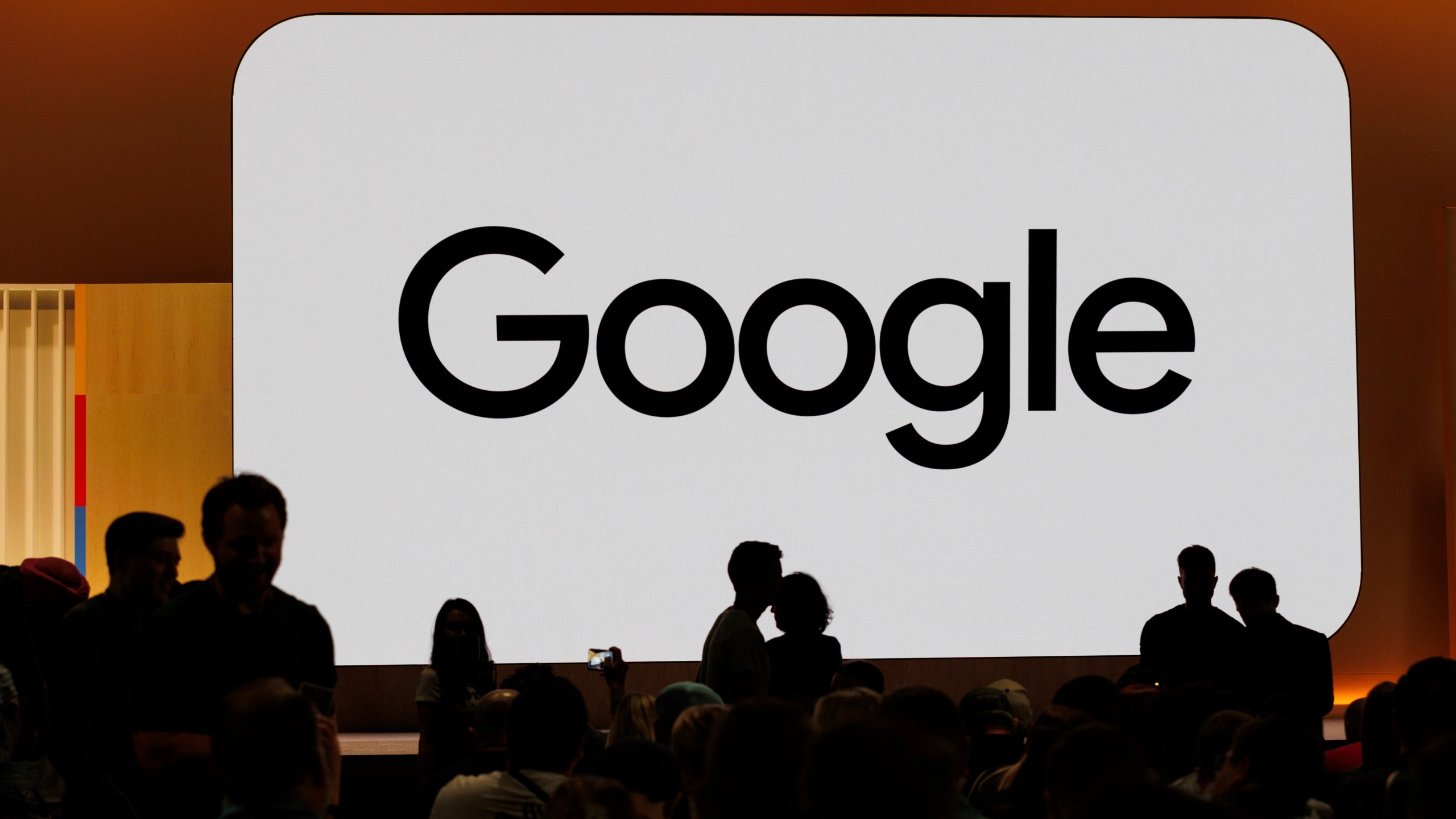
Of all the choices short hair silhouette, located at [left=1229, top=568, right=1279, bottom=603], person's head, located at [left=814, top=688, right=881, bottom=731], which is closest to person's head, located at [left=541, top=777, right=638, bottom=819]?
person's head, located at [left=814, top=688, right=881, bottom=731]

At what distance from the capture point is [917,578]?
6074mm

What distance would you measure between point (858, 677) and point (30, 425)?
12.6ft

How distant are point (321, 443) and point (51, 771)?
2.43 metres

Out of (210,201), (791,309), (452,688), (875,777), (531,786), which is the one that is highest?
(210,201)

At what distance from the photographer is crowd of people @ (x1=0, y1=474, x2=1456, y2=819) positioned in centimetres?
175

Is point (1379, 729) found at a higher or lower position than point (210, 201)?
lower

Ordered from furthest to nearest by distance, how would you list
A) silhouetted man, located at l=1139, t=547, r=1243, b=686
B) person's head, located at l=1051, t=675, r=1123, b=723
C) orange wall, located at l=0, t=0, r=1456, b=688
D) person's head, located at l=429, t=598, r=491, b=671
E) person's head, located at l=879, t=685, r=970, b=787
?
1. orange wall, located at l=0, t=0, r=1456, b=688
2. silhouetted man, located at l=1139, t=547, r=1243, b=686
3. person's head, located at l=429, t=598, r=491, b=671
4. person's head, located at l=1051, t=675, r=1123, b=723
5. person's head, located at l=879, t=685, r=970, b=787

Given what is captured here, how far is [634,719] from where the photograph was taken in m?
3.66

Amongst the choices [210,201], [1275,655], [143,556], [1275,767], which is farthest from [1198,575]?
[210,201]

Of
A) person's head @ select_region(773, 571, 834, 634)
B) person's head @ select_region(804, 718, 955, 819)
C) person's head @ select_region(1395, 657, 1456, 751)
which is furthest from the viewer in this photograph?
person's head @ select_region(773, 571, 834, 634)

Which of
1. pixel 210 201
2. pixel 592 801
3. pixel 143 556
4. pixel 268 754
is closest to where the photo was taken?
pixel 268 754

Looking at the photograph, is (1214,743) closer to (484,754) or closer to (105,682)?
(484,754)

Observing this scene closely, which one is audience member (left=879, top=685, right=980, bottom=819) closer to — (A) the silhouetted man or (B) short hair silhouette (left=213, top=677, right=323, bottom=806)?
(B) short hair silhouette (left=213, top=677, right=323, bottom=806)

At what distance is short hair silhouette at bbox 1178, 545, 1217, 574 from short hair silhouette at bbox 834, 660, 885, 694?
124 cm
